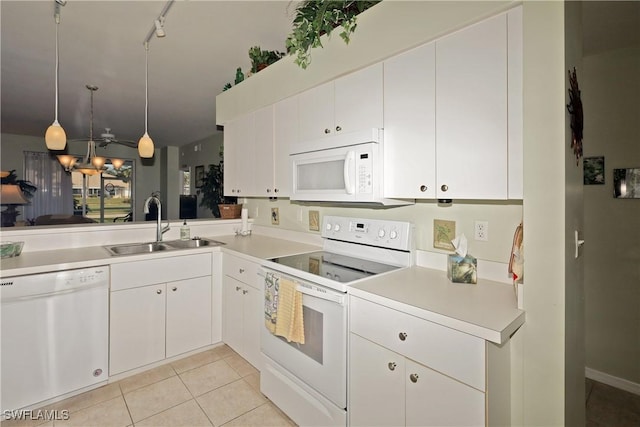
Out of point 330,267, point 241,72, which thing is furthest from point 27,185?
point 330,267

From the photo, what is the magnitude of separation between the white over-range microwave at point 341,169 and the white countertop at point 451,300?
0.49 meters

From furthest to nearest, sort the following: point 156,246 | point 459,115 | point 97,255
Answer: point 156,246, point 97,255, point 459,115

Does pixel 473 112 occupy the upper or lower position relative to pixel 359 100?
lower

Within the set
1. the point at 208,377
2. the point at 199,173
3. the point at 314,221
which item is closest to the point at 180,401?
the point at 208,377

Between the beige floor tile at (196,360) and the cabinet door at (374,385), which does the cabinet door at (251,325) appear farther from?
the cabinet door at (374,385)

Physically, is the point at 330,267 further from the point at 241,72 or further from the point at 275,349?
the point at 241,72

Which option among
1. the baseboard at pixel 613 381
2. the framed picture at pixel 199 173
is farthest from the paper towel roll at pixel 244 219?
the framed picture at pixel 199 173

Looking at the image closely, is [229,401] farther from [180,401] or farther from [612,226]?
[612,226]

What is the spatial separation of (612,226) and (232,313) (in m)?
3.01

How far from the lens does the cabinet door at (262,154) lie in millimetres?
2785

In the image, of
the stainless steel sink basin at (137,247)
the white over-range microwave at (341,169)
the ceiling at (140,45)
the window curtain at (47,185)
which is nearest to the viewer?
the white over-range microwave at (341,169)

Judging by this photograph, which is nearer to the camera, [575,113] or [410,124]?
[575,113]

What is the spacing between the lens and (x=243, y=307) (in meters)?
2.48

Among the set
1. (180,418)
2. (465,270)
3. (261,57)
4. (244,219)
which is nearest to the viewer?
(465,270)
